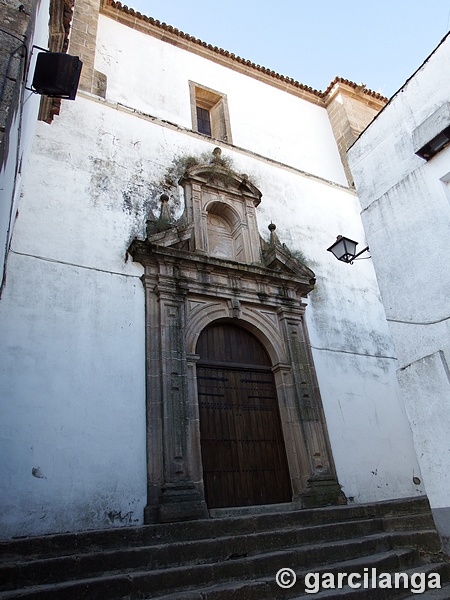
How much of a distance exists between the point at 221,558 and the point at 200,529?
0.39 metres

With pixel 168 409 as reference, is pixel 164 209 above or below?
above

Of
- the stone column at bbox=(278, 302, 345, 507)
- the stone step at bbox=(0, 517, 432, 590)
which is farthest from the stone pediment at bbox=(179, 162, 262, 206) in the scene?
the stone step at bbox=(0, 517, 432, 590)

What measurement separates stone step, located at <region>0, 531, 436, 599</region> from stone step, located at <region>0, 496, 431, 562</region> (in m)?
0.37

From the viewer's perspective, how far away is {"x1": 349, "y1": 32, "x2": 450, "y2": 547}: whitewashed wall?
340cm

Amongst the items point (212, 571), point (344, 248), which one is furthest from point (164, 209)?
point (212, 571)

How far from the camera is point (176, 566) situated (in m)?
3.53

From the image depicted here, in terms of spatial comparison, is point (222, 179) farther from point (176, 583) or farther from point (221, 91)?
point (176, 583)

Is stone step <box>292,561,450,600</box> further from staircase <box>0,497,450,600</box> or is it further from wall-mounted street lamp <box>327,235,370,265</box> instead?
wall-mounted street lamp <box>327,235,370,265</box>

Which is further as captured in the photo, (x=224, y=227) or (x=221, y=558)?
(x=224, y=227)

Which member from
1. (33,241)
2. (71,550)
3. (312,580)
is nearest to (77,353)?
(33,241)

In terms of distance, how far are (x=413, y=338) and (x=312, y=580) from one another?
6.67 ft

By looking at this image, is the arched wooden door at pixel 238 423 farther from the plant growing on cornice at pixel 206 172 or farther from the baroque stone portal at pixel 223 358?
the plant growing on cornice at pixel 206 172

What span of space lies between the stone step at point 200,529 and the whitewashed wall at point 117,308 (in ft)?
2.42

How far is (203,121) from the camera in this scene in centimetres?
927
